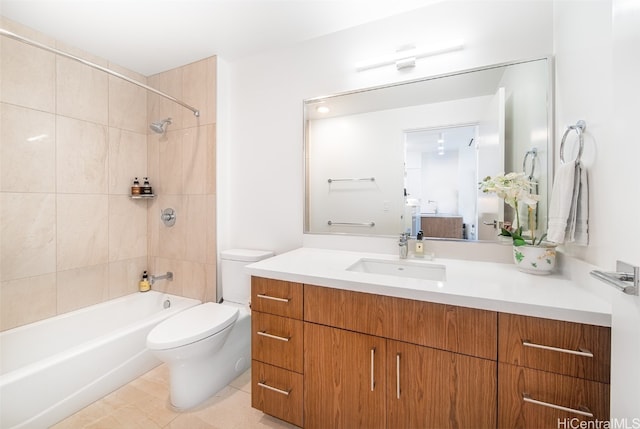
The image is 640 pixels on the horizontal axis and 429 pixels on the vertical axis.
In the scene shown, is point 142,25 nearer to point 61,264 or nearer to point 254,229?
point 254,229

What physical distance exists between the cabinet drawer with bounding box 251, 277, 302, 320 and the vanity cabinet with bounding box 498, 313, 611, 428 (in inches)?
31.8

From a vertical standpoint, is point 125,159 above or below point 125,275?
above

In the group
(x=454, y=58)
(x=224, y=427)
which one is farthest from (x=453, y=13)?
(x=224, y=427)

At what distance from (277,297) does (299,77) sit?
1565 millimetres

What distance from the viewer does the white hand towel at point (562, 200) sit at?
1.00m

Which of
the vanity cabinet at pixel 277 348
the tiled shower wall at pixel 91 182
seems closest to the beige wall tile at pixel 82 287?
the tiled shower wall at pixel 91 182

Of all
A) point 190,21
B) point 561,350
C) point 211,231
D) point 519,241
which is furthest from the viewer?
point 211,231

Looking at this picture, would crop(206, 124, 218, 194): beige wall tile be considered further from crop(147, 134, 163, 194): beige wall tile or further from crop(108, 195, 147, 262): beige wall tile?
crop(108, 195, 147, 262): beige wall tile

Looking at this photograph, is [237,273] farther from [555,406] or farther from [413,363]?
[555,406]

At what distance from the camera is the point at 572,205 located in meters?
1.00

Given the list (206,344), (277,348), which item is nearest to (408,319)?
(277,348)

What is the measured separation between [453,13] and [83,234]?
9.82 feet

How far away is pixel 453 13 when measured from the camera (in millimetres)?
1427

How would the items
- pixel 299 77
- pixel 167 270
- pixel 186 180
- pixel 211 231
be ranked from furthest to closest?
pixel 167 270 < pixel 186 180 < pixel 211 231 < pixel 299 77
